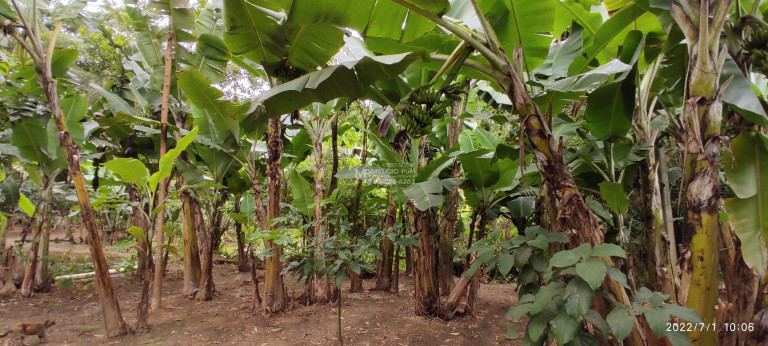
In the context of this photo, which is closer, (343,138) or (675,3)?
(675,3)

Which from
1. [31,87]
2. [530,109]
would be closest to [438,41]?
[530,109]

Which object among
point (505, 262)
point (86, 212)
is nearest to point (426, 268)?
point (505, 262)

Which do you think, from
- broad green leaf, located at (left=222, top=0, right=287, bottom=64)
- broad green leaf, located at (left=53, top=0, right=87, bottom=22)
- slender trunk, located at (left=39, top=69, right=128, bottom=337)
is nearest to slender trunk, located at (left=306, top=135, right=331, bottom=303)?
broad green leaf, located at (left=222, top=0, right=287, bottom=64)

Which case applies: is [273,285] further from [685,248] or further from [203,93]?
[685,248]

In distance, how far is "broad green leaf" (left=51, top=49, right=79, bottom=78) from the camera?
11.7 feet

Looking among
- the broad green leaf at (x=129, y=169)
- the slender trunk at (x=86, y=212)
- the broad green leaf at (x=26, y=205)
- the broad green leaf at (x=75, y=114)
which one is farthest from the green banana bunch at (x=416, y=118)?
the broad green leaf at (x=26, y=205)

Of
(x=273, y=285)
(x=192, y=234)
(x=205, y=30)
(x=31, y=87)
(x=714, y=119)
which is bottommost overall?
(x=273, y=285)

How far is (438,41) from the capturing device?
97.1 inches

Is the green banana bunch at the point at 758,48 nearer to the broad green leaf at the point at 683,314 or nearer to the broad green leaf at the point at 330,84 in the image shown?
the broad green leaf at the point at 683,314

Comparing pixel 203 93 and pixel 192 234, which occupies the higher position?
pixel 203 93

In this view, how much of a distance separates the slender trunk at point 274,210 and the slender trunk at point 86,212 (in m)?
1.21

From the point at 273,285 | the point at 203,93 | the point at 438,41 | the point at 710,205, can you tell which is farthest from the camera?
the point at 273,285

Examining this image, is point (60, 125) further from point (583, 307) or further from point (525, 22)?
point (583, 307)

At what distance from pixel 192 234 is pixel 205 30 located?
94.1 inches
